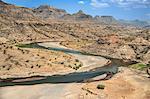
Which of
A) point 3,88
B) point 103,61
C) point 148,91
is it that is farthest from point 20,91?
point 103,61

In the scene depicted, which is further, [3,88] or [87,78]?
[87,78]

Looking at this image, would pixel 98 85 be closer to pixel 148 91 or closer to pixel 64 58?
pixel 148 91

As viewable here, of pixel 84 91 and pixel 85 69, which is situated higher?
pixel 84 91

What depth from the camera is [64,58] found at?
137 metres

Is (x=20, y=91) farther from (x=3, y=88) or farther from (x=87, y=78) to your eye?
(x=87, y=78)

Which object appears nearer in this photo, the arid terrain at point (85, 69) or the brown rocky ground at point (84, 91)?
the brown rocky ground at point (84, 91)

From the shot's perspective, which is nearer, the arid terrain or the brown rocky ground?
the brown rocky ground

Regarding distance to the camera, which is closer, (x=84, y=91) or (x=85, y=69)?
(x=84, y=91)

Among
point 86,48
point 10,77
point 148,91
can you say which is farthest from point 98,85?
point 86,48

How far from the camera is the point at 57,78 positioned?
337 feet

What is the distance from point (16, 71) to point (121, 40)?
3399 inches

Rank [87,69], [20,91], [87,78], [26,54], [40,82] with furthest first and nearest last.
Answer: [26,54] < [87,69] < [87,78] < [40,82] < [20,91]

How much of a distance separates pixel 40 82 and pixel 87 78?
15.9 meters

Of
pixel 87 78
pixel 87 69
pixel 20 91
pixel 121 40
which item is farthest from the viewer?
pixel 121 40
